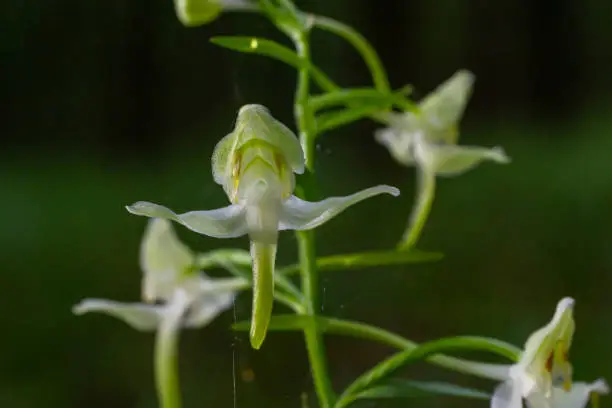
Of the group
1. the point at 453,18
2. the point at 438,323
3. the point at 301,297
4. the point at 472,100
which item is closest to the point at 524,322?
the point at 438,323

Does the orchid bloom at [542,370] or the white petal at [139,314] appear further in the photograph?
the white petal at [139,314]

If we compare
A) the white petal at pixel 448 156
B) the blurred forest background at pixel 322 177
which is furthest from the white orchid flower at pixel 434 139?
the blurred forest background at pixel 322 177

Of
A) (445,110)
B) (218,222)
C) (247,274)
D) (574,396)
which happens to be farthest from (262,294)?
(445,110)

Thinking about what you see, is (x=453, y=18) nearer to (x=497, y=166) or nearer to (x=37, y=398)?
(x=497, y=166)

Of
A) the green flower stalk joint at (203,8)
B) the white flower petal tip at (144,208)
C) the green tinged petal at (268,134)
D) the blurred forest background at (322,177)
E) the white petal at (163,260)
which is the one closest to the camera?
the white flower petal tip at (144,208)

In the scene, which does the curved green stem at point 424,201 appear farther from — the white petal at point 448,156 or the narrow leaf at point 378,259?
the narrow leaf at point 378,259

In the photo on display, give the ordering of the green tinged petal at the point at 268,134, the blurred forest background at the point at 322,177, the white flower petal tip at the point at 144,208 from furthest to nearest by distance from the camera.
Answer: the blurred forest background at the point at 322,177, the green tinged petal at the point at 268,134, the white flower petal tip at the point at 144,208

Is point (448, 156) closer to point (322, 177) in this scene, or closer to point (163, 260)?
point (163, 260)
